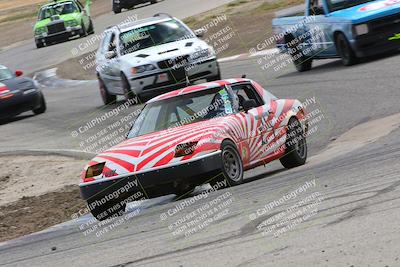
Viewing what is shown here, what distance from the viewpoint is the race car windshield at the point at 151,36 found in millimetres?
20609

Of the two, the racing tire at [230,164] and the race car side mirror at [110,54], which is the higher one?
the racing tire at [230,164]

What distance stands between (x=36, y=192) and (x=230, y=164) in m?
3.78

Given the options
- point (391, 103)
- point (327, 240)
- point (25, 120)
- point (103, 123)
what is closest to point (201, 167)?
point (327, 240)

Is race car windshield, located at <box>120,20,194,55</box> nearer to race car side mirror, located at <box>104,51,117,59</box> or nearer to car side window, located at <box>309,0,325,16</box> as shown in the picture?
race car side mirror, located at <box>104,51,117,59</box>

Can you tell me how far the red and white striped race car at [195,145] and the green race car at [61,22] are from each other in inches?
1153

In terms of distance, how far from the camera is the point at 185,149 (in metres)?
10.8

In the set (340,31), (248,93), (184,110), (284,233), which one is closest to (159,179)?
(184,110)

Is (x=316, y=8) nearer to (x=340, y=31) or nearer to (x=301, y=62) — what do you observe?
(x=340, y=31)

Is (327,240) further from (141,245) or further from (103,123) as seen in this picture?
(103,123)

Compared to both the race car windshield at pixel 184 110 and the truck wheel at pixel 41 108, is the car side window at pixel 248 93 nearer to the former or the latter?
the race car windshield at pixel 184 110

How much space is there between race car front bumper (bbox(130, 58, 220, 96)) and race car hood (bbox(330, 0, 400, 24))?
255cm

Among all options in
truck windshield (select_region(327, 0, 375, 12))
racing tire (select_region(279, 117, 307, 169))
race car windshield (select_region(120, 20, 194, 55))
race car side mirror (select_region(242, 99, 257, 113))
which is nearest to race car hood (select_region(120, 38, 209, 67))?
race car windshield (select_region(120, 20, 194, 55))

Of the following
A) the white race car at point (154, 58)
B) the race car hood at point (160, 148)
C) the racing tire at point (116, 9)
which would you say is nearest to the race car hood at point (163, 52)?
the white race car at point (154, 58)

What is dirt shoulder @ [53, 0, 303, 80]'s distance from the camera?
29.5 metres
